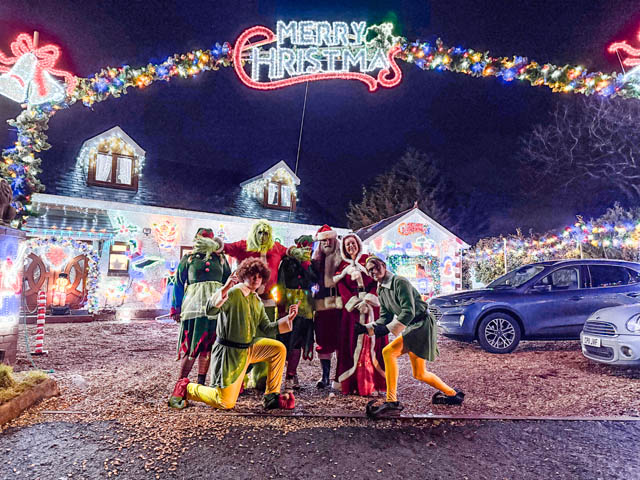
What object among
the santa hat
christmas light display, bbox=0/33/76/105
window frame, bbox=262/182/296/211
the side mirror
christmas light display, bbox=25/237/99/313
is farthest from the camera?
window frame, bbox=262/182/296/211

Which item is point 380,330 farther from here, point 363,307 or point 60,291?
point 60,291

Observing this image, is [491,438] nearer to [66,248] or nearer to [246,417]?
[246,417]

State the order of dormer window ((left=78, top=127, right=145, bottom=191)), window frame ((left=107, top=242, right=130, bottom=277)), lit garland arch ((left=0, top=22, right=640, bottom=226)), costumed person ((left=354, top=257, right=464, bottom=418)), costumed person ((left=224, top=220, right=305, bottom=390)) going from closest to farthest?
costumed person ((left=354, top=257, right=464, bottom=418)) < costumed person ((left=224, top=220, right=305, bottom=390)) < lit garland arch ((left=0, top=22, right=640, bottom=226)) < window frame ((left=107, top=242, right=130, bottom=277)) < dormer window ((left=78, top=127, right=145, bottom=191))

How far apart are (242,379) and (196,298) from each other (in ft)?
3.48

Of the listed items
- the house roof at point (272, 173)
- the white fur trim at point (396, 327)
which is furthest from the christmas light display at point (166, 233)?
the white fur trim at point (396, 327)

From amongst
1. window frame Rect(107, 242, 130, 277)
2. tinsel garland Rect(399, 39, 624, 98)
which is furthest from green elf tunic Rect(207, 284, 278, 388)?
window frame Rect(107, 242, 130, 277)

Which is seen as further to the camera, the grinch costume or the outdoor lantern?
the outdoor lantern

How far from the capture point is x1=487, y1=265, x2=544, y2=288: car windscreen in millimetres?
7830

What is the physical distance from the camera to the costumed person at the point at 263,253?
15.0 ft

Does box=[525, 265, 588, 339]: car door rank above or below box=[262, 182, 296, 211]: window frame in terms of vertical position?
below

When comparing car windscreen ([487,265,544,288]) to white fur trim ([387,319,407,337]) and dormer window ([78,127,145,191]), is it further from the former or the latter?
dormer window ([78,127,145,191])

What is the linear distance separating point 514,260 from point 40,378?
61.6ft

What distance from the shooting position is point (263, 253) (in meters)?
4.70

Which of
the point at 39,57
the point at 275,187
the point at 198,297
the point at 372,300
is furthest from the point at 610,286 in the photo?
the point at 275,187
